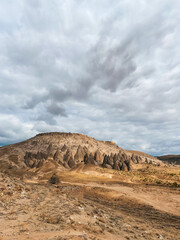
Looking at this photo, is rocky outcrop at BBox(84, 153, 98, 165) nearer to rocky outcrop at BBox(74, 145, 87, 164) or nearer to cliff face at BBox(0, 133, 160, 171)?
cliff face at BBox(0, 133, 160, 171)

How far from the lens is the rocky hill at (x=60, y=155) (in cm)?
5662

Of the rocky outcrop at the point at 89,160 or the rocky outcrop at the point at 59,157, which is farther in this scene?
the rocky outcrop at the point at 89,160

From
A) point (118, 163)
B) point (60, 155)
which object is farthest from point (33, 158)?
point (118, 163)

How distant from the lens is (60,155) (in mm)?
62594

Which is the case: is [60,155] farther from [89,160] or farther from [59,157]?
[89,160]

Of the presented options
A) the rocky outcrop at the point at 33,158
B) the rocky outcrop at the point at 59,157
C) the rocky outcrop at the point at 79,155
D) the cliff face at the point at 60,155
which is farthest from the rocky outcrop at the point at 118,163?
the rocky outcrop at the point at 33,158

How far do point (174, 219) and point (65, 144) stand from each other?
64.6m

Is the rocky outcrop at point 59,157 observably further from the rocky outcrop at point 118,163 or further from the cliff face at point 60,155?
the rocky outcrop at point 118,163

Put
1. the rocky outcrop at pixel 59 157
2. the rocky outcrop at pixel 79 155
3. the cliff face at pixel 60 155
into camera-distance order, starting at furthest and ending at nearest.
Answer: the rocky outcrop at pixel 79 155 → the rocky outcrop at pixel 59 157 → the cliff face at pixel 60 155

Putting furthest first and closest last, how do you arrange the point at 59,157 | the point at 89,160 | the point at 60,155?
the point at 60,155
the point at 59,157
the point at 89,160

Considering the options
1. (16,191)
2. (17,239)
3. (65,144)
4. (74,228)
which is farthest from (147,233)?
(65,144)

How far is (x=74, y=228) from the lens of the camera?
6.16m

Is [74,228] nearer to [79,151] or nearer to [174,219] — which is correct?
[174,219]

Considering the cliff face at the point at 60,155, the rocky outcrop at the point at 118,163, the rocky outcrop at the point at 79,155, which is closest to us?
the rocky outcrop at the point at 118,163
